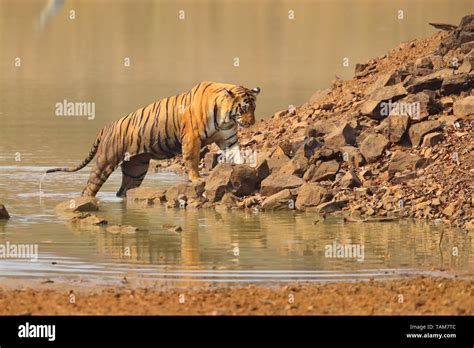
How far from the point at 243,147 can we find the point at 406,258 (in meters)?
11.1

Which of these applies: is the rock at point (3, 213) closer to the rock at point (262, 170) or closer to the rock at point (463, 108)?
the rock at point (262, 170)

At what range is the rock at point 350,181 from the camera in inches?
965

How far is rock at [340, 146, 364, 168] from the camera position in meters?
25.5

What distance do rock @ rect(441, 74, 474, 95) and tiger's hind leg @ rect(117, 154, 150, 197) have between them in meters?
5.27

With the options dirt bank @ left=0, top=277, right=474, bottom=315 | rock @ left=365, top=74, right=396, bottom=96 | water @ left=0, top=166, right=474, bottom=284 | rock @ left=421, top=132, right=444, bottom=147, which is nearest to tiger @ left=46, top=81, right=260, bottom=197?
water @ left=0, top=166, right=474, bottom=284

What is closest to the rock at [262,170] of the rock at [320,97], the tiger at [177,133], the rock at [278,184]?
the rock at [278,184]

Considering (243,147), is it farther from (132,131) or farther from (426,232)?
(426,232)

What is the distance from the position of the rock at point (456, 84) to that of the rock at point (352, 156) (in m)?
2.37

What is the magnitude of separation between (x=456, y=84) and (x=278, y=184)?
4.10 metres

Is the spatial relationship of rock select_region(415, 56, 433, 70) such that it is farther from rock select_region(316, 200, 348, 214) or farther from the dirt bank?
the dirt bank

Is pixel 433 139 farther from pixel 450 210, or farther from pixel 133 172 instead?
pixel 133 172

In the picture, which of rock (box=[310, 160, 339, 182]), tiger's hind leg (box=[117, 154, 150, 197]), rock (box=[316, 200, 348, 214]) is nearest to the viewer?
rock (box=[316, 200, 348, 214])

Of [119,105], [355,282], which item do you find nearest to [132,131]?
[355,282]

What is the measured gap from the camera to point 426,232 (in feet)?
72.3
